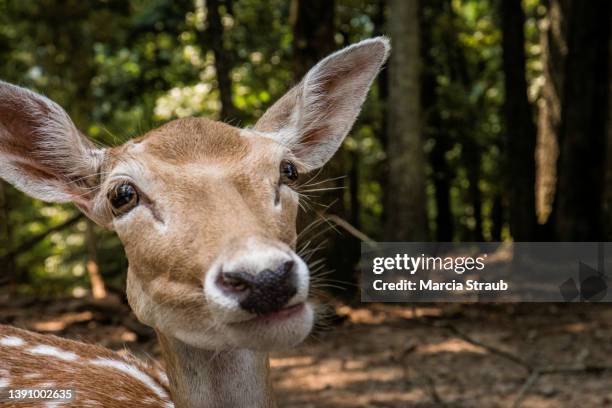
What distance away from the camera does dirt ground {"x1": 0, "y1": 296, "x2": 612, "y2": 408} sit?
5105mm

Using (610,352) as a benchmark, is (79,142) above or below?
above

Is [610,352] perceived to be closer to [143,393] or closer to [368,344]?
[368,344]

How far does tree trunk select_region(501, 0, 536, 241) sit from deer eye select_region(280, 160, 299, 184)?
8630 millimetres

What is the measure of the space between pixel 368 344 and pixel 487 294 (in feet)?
5.29

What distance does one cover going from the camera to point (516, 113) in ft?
36.2

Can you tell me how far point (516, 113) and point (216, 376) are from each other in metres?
9.59

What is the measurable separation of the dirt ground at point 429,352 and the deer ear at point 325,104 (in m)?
1.55

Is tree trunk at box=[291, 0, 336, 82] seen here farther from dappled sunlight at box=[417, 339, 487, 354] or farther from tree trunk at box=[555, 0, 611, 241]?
tree trunk at box=[555, 0, 611, 241]

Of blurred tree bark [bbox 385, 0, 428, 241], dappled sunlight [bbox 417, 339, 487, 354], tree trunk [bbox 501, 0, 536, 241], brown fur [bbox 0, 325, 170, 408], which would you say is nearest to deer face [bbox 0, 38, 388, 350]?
brown fur [bbox 0, 325, 170, 408]

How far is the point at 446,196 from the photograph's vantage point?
17141 millimetres

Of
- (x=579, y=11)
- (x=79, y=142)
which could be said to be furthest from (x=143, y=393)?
(x=579, y=11)

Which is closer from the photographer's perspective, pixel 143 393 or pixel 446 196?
pixel 143 393

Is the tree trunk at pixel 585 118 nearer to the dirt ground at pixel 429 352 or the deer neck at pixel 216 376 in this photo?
the dirt ground at pixel 429 352

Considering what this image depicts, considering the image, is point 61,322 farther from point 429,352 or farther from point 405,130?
point 405,130
